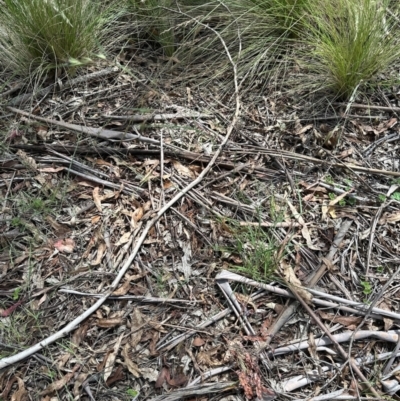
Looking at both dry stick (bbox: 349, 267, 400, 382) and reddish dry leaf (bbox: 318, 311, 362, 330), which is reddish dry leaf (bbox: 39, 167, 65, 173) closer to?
reddish dry leaf (bbox: 318, 311, 362, 330)

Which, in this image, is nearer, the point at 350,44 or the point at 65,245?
the point at 65,245

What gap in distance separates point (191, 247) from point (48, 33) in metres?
1.20

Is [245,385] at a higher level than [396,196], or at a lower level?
lower

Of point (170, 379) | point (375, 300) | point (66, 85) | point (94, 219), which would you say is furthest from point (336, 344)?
point (66, 85)

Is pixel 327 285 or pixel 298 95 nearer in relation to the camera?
pixel 327 285

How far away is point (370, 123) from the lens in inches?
85.1

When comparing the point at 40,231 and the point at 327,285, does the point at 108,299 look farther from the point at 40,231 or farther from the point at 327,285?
the point at 327,285

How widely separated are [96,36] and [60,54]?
0.24m

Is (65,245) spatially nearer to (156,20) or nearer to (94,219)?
(94,219)

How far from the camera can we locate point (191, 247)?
1.80 metres

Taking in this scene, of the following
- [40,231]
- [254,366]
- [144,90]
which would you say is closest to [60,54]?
[144,90]

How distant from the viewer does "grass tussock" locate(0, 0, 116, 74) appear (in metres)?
2.09

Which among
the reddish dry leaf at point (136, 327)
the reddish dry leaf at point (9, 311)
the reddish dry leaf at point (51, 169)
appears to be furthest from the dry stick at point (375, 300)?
the reddish dry leaf at point (51, 169)

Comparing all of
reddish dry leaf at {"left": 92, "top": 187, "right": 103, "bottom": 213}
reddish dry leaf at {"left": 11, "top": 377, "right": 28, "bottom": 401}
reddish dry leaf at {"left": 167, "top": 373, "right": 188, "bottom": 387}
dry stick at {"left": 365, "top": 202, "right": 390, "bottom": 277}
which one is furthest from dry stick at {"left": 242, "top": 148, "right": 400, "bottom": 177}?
reddish dry leaf at {"left": 11, "top": 377, "right": 28, "bottom": 401}
